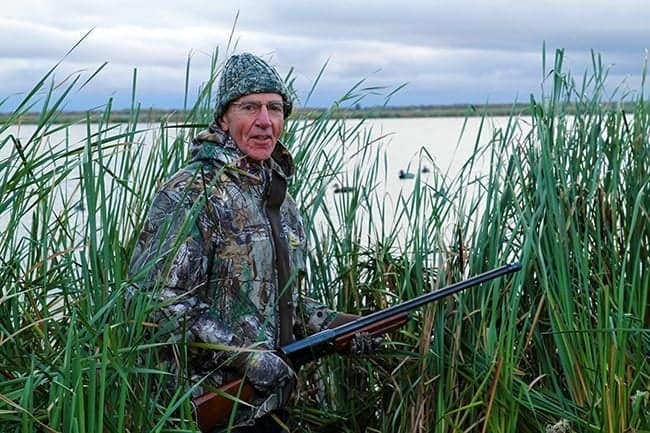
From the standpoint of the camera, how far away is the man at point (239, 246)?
297 cm

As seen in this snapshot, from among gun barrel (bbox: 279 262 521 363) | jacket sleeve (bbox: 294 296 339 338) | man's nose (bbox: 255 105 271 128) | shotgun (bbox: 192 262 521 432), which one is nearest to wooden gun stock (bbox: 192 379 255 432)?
shotgun (bbox: 192 262 521 432)

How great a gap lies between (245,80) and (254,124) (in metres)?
0.13

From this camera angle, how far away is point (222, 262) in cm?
309

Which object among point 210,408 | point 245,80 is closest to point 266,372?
point 210,408

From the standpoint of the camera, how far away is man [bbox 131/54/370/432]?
9.75 ft

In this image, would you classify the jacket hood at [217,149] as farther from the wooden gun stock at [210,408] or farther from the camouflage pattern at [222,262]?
the wooden gun stock at [210,408]

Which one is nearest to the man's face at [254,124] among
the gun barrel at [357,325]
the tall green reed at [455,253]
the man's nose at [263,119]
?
the man's nose at [263,119]

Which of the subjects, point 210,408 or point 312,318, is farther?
point 312,318

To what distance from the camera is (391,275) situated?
12.9 ft

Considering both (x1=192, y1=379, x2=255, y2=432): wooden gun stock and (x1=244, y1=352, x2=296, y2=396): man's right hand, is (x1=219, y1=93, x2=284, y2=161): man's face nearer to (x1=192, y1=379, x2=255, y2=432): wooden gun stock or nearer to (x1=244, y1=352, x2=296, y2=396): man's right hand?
(x1=244, y1=352, x2=296, y2=396): man's right hand

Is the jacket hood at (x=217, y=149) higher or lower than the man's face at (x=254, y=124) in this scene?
lower

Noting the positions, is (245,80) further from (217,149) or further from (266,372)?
(266,372)

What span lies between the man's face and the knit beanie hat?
0.06 ft

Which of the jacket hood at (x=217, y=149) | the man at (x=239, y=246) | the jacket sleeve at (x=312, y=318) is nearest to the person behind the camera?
the man at (x=239, y=246)
